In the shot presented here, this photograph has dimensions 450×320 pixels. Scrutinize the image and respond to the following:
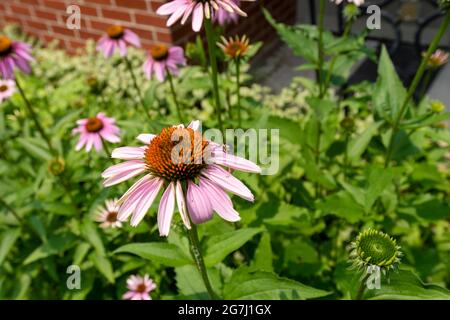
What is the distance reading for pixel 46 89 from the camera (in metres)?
2.94

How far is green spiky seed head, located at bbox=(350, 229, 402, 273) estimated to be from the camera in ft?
2.54

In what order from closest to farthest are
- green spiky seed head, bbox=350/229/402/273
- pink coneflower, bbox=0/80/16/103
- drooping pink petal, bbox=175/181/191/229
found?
drooping pink petal, bbox=175/181/191/229
green spiky seed head, bbox=350/229/402/273
pink coneflower, bbox=0/80/16/103

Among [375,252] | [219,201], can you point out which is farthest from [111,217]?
[375,252]

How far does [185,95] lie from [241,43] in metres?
1.41

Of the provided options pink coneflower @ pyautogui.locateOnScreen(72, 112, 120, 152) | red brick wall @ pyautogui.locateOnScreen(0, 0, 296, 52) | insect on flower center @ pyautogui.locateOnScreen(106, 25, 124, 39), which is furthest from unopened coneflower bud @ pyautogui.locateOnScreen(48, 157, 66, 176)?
red brick wall @ pyautogui.locateOnScreen(0, 0, 296, 52)

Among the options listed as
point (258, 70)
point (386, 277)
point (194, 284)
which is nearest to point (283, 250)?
point (194, 284)

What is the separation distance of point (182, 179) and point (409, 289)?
1.66 ft

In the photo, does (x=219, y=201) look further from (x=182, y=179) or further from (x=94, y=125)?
(x=94, y=125)

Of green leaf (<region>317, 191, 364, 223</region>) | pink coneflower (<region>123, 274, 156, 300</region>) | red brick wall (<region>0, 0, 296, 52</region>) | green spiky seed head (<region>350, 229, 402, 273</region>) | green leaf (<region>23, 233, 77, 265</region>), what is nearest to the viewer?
green spiky seed head (<region>350, 229, 402, 273</region>)

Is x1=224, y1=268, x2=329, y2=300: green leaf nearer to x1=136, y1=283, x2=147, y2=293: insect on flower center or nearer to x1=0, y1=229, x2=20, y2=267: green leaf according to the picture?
x1=136, y1=283, x2=147, y2=293: insect on flower center

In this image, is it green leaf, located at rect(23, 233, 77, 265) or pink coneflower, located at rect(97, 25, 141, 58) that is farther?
pink coneflower, located at rect(97, 25, 141, 58)

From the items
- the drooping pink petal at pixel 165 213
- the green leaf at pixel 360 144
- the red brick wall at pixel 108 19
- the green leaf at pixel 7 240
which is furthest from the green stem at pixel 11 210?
the red brick wall at pixel 108 19

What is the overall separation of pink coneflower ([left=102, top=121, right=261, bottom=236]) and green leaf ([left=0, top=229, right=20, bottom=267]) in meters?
0.94

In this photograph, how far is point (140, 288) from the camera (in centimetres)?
138
